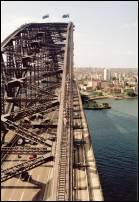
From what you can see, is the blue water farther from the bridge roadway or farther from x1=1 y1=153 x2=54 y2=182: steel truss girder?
x1=1 y1=153 x2=54 y2=182: steel truss girder

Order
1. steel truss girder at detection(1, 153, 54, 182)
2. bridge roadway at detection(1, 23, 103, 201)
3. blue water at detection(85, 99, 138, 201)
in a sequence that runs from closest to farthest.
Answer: bridge roadway at detection(1, 23, 103, 201) → steel truss girder at detection(1, 153, 54, 182) → blue water at detection(85, 99, 138, 201)

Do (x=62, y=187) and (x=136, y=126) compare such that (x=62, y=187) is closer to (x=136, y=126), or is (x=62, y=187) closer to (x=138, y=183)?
(x=138, y=183)

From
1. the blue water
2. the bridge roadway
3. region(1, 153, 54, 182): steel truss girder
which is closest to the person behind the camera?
the bridge roadway

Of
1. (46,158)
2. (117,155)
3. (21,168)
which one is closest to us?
(21,168)

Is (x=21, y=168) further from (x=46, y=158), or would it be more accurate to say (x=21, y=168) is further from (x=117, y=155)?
(x=117, y=155)

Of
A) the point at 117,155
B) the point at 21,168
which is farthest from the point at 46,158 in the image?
the point at 117,155

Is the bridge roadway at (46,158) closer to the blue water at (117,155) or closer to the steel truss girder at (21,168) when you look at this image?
the steel truss girder at (21,168)

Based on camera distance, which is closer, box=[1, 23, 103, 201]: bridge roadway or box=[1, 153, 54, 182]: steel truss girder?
box=[1, 23, 103, 201]: bridge roadway

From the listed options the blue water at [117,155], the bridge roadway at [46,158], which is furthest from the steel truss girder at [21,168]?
the blue water at [117,155]

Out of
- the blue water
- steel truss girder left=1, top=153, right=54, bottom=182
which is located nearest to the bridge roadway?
steel truss girder left=1, top=153, right=54, bottom=182
